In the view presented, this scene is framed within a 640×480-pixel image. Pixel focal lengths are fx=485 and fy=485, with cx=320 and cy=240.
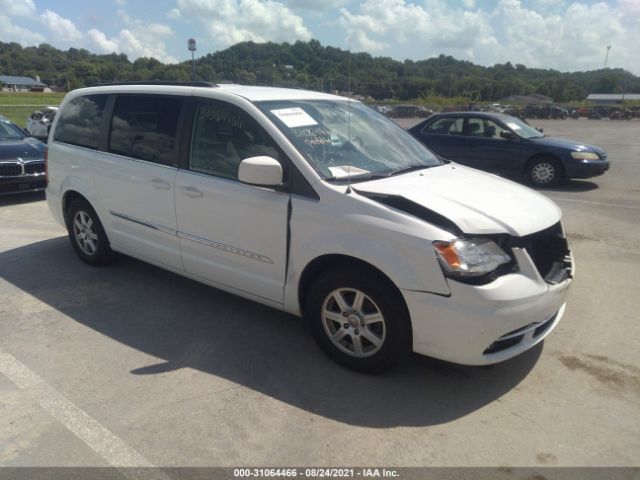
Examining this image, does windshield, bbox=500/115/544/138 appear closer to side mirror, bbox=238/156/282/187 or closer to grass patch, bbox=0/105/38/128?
side mirror, bbox=238/156/282/187

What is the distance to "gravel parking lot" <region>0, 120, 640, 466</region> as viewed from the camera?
8.55 ft

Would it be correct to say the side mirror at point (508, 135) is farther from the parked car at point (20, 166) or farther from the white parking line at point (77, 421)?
the white parking line at point (77, 421)

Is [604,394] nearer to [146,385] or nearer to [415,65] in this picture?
[146,385]

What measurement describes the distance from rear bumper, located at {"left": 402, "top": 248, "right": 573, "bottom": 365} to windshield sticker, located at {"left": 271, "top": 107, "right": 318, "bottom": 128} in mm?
1510

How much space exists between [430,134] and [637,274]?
21.8 ft

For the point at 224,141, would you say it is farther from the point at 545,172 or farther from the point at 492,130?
the point at 545,172

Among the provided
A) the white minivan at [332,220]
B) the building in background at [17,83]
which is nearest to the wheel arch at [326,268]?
the white minivan at [332,220]

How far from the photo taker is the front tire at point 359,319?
300 cm

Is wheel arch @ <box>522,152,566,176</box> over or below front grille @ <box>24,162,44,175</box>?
over

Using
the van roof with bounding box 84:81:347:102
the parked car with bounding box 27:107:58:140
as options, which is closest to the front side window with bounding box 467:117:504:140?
the van roof with bounding box 84:81:347:102

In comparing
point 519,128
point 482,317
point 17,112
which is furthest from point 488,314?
point 17,112

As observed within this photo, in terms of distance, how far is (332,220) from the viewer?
314 centimetres

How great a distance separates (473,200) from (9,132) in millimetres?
9065

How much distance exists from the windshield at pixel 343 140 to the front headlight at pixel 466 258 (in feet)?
2.91
